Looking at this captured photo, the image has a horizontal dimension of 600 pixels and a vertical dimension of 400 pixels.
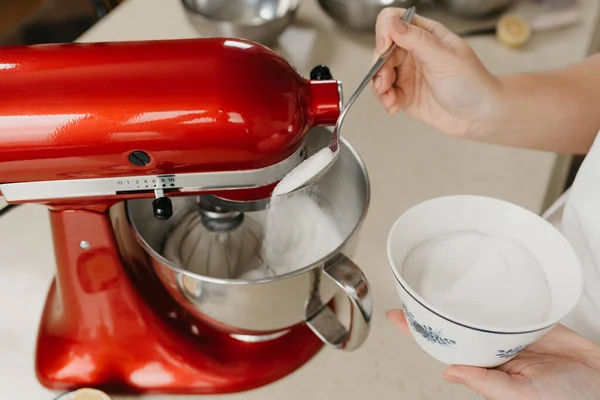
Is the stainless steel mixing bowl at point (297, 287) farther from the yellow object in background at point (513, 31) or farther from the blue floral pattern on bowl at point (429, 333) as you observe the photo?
the yellow object in background at point (513, 31)

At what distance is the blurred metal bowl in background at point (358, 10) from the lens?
1061 mm

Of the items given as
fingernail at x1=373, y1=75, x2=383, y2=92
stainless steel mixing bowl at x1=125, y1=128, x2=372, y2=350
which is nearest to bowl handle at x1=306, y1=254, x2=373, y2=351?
stainless steel mixing bowl at x1=125, y1=128, x2=372, y2=350

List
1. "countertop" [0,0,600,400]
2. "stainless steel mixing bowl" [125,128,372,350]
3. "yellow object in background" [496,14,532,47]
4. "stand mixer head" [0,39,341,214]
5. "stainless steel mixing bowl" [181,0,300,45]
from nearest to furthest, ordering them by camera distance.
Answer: "stand mixer head" [0,39,341,214]
"stainless steel mixing bowl" [125,128,372,350]
"countertop" [0,0,600,400]
"stainless steel mixing bowl" [181,0,300,45]
"yellow object in background" [496,14,532,47]

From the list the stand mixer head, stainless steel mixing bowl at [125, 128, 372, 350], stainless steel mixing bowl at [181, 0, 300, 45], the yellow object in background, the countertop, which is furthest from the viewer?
the yellow object in background

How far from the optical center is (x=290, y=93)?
50cm

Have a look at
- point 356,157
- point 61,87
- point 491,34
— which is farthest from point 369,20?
point 61,87

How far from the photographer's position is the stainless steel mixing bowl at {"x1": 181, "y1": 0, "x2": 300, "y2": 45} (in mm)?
987

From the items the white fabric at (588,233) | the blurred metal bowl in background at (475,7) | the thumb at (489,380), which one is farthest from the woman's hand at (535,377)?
the blurred metal bowl in background at (475,7)

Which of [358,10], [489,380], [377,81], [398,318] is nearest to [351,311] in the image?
[398,318]

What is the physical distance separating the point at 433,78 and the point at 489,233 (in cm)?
24

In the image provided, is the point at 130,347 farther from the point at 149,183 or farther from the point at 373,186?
the point at 373,186

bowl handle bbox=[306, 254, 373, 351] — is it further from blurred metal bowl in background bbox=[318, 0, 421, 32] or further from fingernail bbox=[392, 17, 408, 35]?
blurred metal bowl in background bbox=[318, 0, 421, 32]

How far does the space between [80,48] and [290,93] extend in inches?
6.6

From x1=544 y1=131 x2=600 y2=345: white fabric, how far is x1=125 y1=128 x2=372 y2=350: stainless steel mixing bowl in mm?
261
